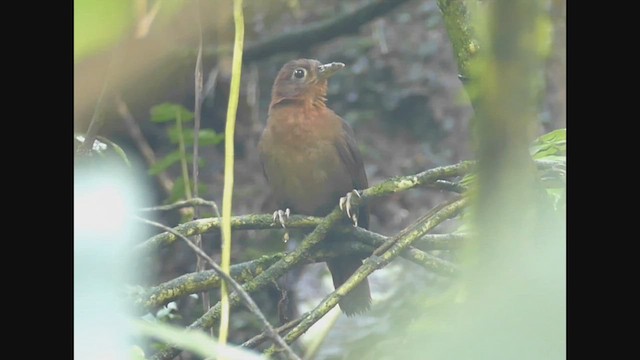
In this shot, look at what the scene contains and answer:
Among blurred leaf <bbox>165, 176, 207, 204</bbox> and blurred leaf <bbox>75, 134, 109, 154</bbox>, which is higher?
blurred leaf <bbox>75, 134, 109, 154</bbox>

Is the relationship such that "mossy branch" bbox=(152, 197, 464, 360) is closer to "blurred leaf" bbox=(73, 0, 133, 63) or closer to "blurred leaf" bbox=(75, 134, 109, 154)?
"blurred leaf" bbox=(75, 134, 109, 154)

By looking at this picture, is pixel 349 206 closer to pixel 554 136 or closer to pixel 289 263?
pixel 289 263

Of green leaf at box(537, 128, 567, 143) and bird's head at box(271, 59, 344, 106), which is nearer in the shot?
green leaf at box(537, 128, 567, 143)

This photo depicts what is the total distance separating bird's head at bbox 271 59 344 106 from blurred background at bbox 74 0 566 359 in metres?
0.01

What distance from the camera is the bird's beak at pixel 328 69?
1327 millimetres

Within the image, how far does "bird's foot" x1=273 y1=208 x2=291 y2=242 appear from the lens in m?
1.33

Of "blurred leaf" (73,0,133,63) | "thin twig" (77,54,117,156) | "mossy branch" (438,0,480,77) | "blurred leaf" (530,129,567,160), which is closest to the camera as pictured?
"blurred leaf" (73,0,133,63)

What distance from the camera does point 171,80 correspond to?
131 cm

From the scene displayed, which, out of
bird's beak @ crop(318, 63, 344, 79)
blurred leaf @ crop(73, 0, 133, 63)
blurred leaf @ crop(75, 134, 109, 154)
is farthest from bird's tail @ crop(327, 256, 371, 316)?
blurred leaf @ crop(73, 0, 133, 63)

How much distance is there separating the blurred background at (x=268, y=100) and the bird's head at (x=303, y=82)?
0.04 feet
